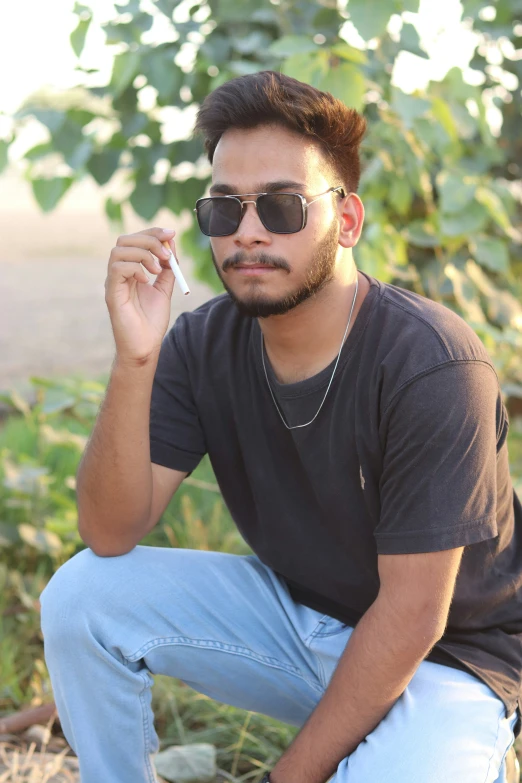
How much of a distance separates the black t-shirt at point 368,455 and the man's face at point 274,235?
0.16m

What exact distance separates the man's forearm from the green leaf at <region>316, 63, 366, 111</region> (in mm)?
1606

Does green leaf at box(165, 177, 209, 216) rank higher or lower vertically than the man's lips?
lower

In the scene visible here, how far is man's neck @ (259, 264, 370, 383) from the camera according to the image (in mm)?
2146

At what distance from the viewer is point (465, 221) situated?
3475 mm

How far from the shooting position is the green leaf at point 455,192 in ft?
11.1

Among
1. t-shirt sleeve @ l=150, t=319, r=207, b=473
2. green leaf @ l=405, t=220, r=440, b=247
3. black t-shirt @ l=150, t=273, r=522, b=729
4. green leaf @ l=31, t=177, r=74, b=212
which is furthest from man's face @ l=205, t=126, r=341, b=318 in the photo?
green leaf @ l=405, t=220, r=440, b=247

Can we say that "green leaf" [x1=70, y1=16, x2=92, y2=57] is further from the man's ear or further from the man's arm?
the man's arm

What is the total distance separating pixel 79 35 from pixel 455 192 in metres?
1.41

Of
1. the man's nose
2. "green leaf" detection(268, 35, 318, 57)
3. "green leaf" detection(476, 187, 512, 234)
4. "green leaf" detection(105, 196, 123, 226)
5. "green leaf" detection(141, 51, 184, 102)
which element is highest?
"green leaf" detection(268, 35, 318, 57)

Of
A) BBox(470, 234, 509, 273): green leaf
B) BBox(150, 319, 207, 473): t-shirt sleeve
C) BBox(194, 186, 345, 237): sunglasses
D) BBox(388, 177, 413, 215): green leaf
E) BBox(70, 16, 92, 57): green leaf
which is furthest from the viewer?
BBox(470, 234, 509, 273): green leaf

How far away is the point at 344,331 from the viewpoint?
2139 mm

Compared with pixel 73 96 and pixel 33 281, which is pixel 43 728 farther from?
pixel 33 281

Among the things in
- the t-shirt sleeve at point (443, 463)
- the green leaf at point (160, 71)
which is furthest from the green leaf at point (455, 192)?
the t-shirt sleeve at point (443, 463)

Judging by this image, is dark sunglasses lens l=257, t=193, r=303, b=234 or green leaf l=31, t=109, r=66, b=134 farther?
green leaf l=31, t=109, r=66, b=134
